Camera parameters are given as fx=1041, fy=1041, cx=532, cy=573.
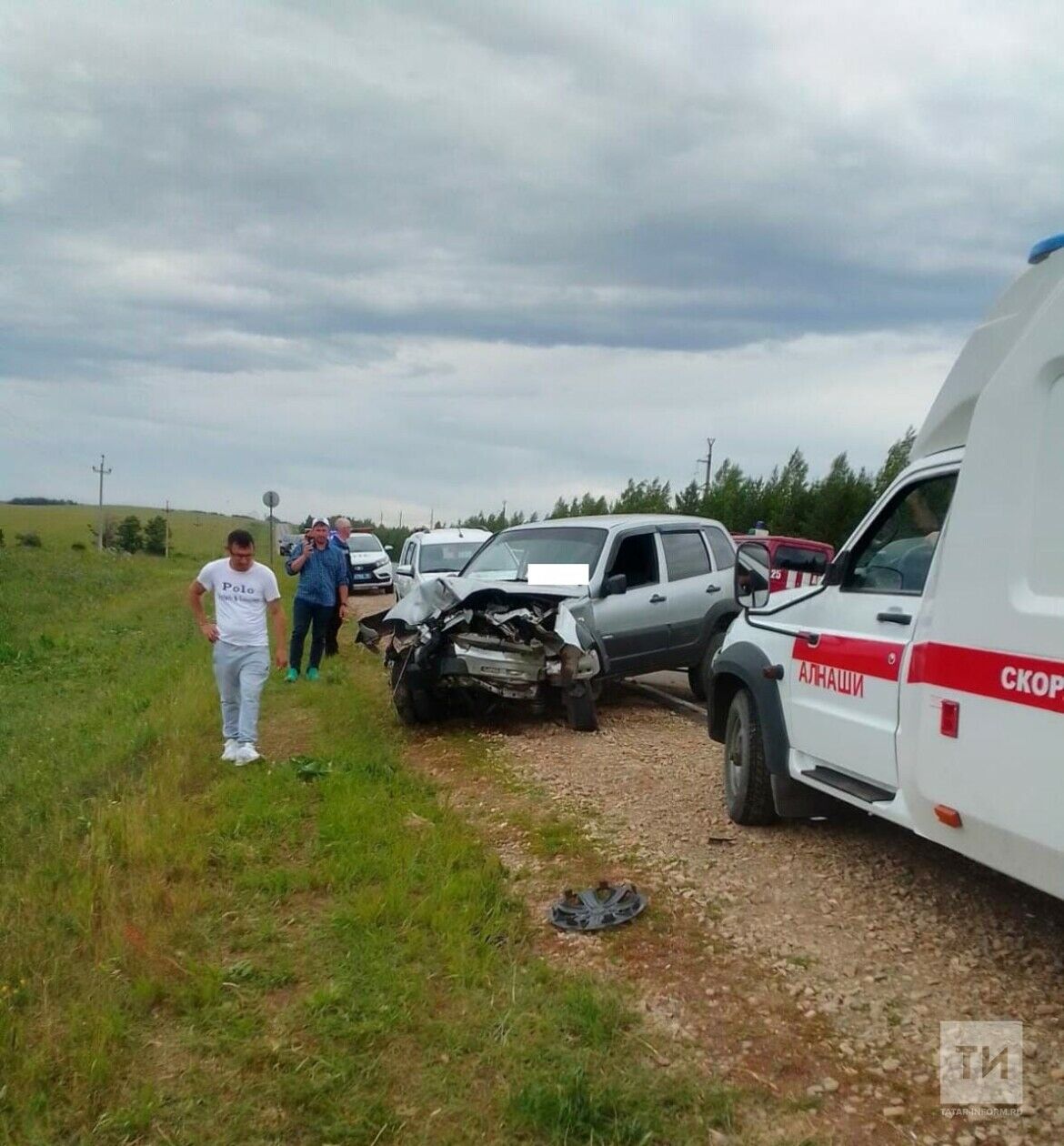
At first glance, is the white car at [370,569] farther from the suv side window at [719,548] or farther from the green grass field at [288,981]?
the green grass field at [288,981]

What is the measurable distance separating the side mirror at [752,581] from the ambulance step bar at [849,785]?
3.58ft

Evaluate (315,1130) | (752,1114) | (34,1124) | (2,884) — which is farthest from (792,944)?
(2,884)

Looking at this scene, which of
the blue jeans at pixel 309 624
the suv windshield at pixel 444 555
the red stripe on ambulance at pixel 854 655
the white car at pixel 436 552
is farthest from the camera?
the suv windshield at pixel 444 555

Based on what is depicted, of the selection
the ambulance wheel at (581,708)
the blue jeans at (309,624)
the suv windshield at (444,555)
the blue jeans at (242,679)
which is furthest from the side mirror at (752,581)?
the suv windshield at (444,555)

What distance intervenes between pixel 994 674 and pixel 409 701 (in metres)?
6.07

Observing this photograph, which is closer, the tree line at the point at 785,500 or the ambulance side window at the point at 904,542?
the ambulance side window at the point at 904,542

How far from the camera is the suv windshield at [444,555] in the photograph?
1880 centimetres

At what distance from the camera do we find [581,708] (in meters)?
8.71

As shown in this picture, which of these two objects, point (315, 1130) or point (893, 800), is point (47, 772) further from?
point (893, 800)

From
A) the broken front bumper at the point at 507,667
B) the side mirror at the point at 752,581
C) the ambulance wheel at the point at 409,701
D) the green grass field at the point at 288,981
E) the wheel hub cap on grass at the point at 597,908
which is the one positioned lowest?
the green grass field at the point at 288,981

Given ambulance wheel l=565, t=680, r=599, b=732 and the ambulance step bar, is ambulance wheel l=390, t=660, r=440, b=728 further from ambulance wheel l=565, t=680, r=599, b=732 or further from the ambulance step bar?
the ambulance step bar

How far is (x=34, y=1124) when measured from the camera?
10.5 ft

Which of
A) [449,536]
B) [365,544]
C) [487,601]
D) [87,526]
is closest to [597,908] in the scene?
[487,601]

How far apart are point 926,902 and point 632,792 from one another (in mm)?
2340
